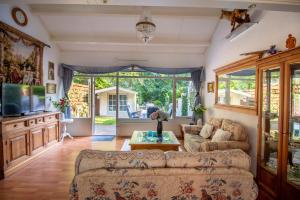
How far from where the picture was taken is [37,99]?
481 cm

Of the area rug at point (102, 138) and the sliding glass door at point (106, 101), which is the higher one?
the sliding glass door at point (106, 101)

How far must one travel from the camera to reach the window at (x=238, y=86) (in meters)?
3.69

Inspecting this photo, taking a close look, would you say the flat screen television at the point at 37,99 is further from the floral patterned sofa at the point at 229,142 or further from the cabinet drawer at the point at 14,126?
the floral patterned sofa at the point at 229,142

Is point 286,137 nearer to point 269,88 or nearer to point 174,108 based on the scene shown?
point 269,88

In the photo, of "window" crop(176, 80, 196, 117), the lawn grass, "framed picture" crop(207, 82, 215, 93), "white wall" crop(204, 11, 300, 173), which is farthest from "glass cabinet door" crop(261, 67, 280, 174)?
the lawn grass

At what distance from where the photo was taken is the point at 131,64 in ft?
21.1

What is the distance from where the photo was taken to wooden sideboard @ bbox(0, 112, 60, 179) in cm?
340

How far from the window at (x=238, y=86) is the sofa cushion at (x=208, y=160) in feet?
6.55

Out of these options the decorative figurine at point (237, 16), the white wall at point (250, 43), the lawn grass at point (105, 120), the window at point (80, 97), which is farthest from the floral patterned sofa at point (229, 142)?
the window at point (80, 97)

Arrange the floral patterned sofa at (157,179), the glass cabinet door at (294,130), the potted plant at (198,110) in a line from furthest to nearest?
the potted plant at (198,110) < the glass cabinet door at (294,130) < the floral patterned sofa at (157,179)

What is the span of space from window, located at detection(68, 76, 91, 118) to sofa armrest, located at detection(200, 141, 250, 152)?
14.5 feet

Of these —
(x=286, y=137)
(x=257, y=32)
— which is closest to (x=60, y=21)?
(x=257, y=32)

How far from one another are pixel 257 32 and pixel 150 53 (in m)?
3.52

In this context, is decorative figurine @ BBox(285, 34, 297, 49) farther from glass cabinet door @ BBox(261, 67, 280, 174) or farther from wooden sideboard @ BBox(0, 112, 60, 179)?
wooden sideboard @ BBox(0, 112, 60, 179)
